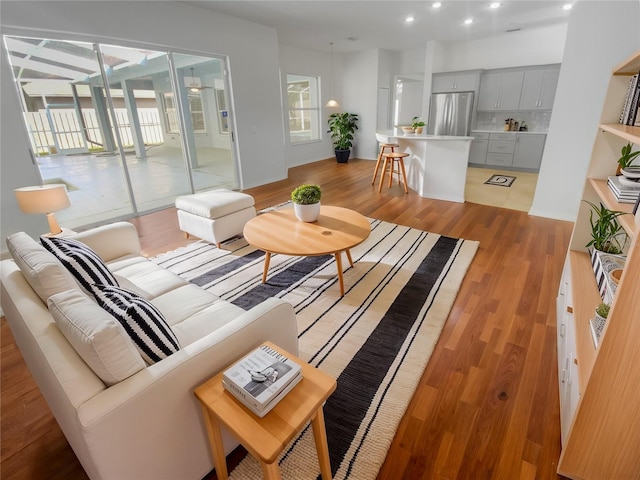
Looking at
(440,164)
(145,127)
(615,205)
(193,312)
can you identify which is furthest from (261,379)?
(145,127)

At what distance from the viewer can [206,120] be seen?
17.4 ft

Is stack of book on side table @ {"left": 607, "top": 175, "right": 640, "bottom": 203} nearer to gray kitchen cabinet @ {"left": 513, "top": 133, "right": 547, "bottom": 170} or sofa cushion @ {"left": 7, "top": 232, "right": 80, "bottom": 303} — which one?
sofa cushion @ {"left": 7, "top": 232, "right": 80, "bottom": 303}

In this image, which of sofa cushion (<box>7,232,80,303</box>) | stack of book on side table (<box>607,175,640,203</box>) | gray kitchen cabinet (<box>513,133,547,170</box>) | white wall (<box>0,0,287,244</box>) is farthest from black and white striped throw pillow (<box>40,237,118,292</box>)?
gray kitchen cabinet (<box>513,133,547,170</box>)

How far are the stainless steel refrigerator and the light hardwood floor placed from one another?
459 cm

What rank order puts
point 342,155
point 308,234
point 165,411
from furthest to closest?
point 342,155 → point 308,234 → point 165,411

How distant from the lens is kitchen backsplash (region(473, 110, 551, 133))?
668 centimetres

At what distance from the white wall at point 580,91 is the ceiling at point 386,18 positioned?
5.07 feet

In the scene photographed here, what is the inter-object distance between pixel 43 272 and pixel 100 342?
0.52 metres

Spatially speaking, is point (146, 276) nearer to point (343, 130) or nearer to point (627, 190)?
point (627, 190)


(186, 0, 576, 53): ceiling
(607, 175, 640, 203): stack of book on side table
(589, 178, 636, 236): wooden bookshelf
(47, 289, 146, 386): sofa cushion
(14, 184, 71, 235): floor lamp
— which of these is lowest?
(47, 289, 146, 386): sofa cushion

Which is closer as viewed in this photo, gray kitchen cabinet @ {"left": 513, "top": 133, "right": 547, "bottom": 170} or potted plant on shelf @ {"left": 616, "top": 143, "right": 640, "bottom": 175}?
potted plant on shelf @ {"left": 616, "top": 143, "right": 640, "bottom": 175}

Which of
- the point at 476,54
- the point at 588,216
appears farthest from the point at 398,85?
the point at 588,216

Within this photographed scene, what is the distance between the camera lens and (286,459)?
137 centimetres

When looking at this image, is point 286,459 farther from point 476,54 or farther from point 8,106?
point 476,54
